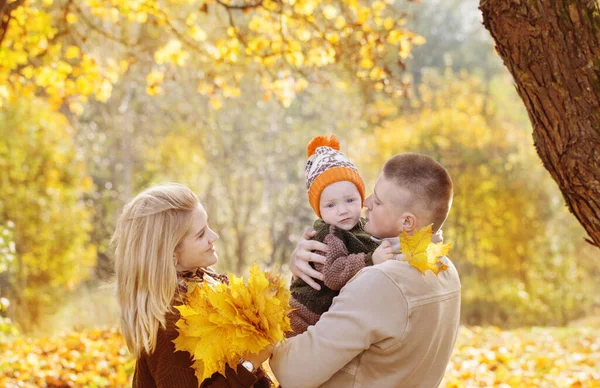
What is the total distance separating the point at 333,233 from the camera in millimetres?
2789

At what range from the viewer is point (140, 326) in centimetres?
271

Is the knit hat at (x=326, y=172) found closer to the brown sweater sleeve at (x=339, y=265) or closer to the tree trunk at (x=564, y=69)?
the brown sweater sleeve at (x=339, y=265)

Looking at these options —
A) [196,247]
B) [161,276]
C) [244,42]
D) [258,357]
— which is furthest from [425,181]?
[244,42]

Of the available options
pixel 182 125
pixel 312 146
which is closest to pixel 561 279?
pixel 182 125

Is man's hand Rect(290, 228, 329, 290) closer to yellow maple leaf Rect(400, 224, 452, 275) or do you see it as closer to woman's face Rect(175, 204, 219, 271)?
woman's face Rect(175, 204, 219, 271)

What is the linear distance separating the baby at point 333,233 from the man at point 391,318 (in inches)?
5.9

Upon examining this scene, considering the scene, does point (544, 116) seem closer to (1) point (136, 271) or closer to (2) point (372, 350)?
(2) point (372, 350)

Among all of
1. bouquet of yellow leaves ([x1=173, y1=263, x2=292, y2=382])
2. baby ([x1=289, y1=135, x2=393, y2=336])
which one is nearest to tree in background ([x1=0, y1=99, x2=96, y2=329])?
baby ([x1=289, y1=135, x2=393, y2=336])

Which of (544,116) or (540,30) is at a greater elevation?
(540,30)

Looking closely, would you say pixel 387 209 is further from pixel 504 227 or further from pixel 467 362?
pixel 504 227

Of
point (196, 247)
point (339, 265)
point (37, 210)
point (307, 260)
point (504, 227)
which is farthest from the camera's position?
point (504, 227)

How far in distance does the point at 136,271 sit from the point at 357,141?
12998 millimetres

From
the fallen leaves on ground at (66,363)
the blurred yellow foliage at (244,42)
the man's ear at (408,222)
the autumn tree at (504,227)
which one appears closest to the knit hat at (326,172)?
the man's ear at (408,222)

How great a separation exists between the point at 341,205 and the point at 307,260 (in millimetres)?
264
